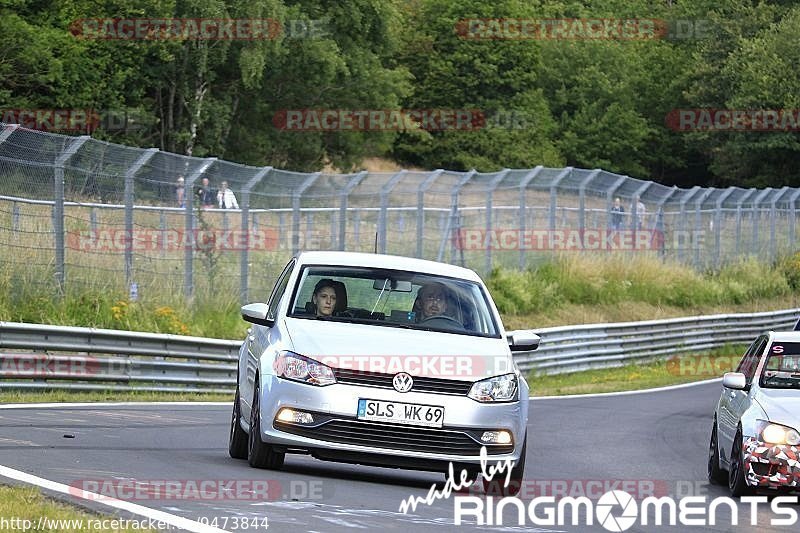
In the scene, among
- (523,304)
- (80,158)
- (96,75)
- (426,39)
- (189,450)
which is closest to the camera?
(189,450)

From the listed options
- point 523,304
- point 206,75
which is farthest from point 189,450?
point 206,75

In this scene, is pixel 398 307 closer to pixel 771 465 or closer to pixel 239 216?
pixel 771 465

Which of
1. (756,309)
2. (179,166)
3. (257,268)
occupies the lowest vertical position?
(756,309)

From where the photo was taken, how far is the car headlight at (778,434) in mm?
11305

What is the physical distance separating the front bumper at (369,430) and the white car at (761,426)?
2.19 meters

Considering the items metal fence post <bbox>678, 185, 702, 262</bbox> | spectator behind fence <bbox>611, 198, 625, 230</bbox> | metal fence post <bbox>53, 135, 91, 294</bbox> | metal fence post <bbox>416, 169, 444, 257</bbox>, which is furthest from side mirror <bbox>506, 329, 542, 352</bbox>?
metal fence post <bbox>678, 185, 702, 262</bbox>

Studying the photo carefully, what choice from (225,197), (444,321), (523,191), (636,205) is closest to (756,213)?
(636,205)

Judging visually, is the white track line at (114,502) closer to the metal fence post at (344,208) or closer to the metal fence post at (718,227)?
the metal fence post at (344,208)

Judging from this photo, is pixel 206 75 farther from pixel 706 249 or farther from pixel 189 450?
pixel 189 450

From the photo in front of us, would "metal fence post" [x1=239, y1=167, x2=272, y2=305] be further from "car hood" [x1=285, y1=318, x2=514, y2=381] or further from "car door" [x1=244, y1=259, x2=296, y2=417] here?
"car hood" [x1=285, y1=318, x2=514, y2=381]

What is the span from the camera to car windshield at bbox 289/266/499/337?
36.9 feet

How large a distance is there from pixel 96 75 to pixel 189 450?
5063cm

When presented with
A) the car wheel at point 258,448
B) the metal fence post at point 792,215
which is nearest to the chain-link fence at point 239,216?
the car wheel at point 258,448

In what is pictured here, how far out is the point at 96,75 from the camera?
61.2 m
